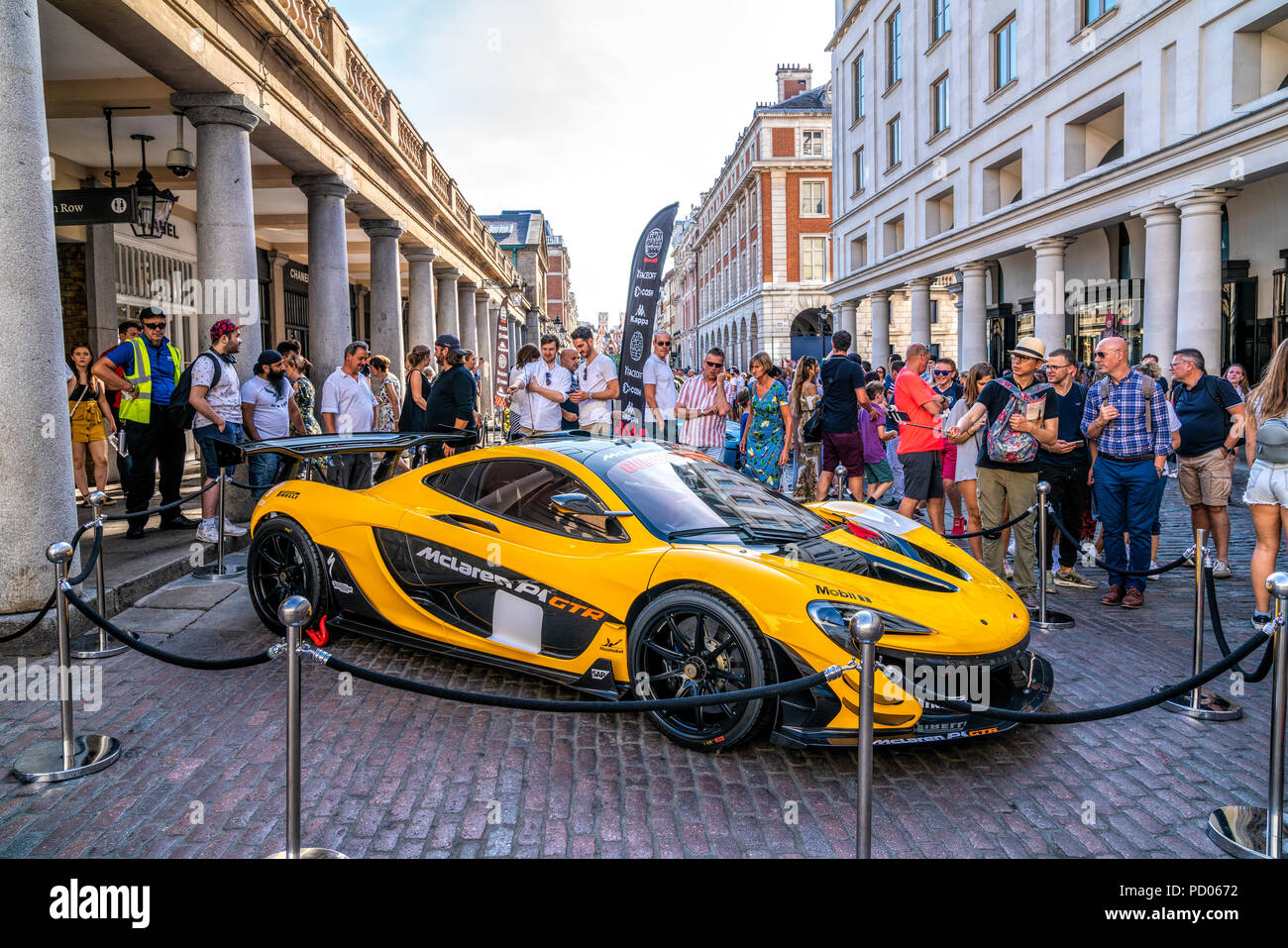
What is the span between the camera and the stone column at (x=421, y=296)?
18.7 metres

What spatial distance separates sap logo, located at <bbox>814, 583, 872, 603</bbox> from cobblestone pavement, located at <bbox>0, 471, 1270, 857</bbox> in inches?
30.5

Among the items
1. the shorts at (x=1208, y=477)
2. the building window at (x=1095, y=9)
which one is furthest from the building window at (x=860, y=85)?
the shorts at (x=1208, y=477)

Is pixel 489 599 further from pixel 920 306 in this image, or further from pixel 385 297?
pixel 920 306

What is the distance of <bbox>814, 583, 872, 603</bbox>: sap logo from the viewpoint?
378 centimetres

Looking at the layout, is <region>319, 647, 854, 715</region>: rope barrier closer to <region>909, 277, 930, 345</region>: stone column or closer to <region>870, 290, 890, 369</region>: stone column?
<region>909, 277, 930, 345</region>: stone column

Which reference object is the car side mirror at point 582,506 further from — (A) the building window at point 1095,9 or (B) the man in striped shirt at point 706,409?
(A) the building window at point 1095,9
